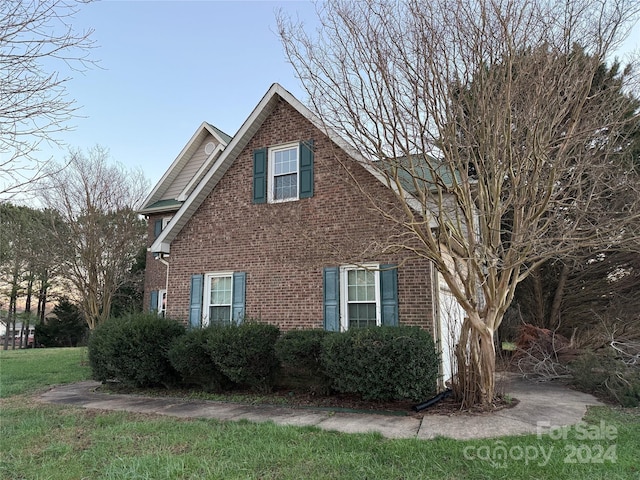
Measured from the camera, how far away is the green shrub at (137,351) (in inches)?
378

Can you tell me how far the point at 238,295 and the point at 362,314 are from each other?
334 cm

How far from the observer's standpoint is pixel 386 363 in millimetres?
7367

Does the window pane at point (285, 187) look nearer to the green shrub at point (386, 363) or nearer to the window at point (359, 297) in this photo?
the window at point (359, 297)

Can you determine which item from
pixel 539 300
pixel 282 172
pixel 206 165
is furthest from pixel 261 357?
pixel 539 300

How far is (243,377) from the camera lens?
29.3 ft

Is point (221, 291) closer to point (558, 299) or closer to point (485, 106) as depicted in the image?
point (485, 106)

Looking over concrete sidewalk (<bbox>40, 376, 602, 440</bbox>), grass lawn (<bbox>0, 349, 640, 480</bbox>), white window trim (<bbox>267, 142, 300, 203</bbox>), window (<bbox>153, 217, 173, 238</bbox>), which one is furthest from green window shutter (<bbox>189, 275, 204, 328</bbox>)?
window (<bbox>153, 217, 173, 238</bbox>)

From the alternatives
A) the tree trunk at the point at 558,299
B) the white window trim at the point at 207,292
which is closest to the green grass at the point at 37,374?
the white window trim at the point at 207,292

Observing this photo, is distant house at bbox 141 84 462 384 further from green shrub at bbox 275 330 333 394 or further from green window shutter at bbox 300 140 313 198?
green shrub at bbox 275 330 333 394

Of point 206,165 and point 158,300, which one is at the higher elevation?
point 206,165

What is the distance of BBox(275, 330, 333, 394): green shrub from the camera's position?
841cm

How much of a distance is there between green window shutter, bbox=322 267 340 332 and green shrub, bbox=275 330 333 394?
84 cm

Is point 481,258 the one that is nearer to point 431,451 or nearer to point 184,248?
point 431,451

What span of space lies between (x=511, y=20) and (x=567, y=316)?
543 inches
